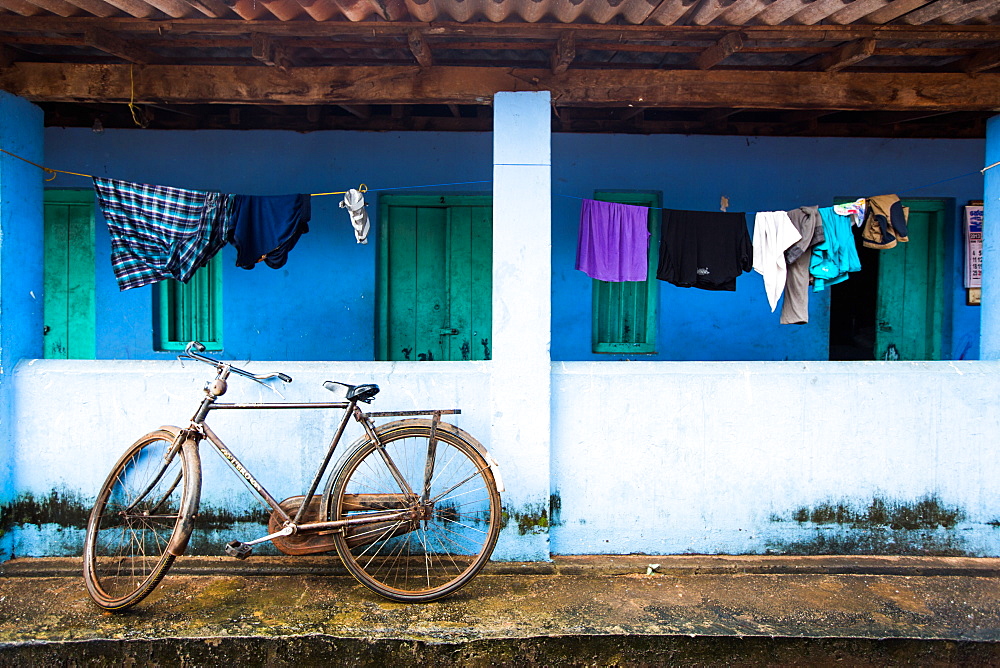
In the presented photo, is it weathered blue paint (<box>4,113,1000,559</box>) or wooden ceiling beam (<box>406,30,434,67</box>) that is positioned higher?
wooden ceiling beam (<box>406,30,434,67</box>)

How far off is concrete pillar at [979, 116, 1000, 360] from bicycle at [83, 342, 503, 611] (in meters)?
3.50

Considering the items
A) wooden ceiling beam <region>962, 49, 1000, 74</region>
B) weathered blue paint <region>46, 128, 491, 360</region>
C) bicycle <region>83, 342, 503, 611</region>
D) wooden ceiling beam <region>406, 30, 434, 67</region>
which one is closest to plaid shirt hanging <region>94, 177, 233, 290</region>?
bicycle <region>83, 342, 503, 611</region>

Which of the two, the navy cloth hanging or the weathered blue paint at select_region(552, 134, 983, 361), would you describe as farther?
the weathered blue paint at select_region(552, 134, 983, 361)

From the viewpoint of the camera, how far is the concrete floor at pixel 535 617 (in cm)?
331

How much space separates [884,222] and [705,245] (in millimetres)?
1298

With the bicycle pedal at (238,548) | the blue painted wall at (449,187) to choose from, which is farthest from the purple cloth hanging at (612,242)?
the bicycle pedal at (238,548)

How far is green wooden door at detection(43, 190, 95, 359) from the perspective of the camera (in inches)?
253

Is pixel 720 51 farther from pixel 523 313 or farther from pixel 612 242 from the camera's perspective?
pixel 523 313

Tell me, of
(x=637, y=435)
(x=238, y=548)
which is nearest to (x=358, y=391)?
(x=238, y=548)

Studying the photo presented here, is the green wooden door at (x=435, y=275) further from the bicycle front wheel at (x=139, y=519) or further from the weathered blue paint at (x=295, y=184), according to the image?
the bicycle front wheel at (x=139, y=519)

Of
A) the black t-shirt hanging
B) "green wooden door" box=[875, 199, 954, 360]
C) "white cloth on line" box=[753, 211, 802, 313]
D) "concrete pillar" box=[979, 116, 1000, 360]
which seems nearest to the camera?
"concrete pillar" box=[979, 116, 1000, 360]

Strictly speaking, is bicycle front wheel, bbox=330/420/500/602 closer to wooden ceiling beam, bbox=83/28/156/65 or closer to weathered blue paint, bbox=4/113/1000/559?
weathered blue paint, bbox=4/113/1000/559

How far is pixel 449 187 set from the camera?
21.1 feet

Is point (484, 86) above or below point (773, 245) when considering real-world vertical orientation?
above
